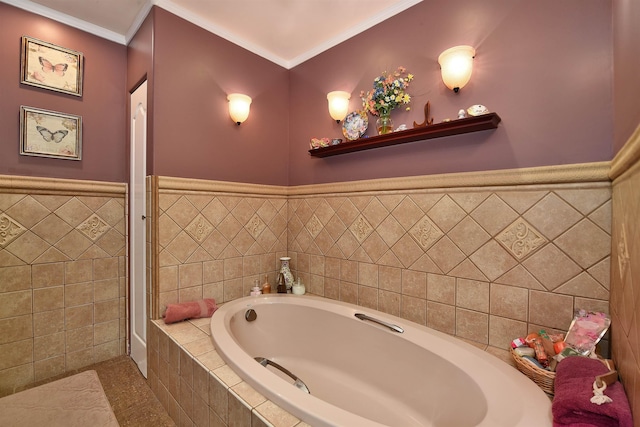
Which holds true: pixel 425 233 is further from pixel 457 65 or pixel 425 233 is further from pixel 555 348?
pixel 457 65

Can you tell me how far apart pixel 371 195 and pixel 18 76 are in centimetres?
235

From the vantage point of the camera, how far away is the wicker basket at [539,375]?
40.8 inches

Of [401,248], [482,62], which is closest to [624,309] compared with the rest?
[401,248]

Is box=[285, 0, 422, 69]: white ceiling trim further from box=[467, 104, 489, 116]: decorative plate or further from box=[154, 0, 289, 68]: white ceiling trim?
box=[467, 104, 489, 116]: decorative plate

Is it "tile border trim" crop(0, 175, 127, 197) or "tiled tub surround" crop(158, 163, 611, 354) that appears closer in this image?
"tiled tub surround" crop(158, 163, 611, 354)

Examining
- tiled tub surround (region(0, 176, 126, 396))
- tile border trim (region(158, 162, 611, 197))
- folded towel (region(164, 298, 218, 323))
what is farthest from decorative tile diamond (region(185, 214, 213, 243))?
tiled tub surround (region(0, 176, 126, 396))

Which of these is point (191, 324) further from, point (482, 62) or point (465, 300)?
point (482, 62)

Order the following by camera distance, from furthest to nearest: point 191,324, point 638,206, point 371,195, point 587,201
A: point 371,195, point 191,324, point 587,201, point 638,206

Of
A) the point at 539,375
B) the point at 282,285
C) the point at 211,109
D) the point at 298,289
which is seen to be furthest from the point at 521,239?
the point at 211,109

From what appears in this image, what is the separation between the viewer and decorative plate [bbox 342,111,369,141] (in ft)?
6.39

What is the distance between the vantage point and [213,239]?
79.4 inches

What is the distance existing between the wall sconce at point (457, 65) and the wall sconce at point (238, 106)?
52.0 inches

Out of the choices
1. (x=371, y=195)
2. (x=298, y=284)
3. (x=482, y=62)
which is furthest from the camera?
(x=298, y=284)

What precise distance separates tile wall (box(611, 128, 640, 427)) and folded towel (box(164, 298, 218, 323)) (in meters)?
1.89
